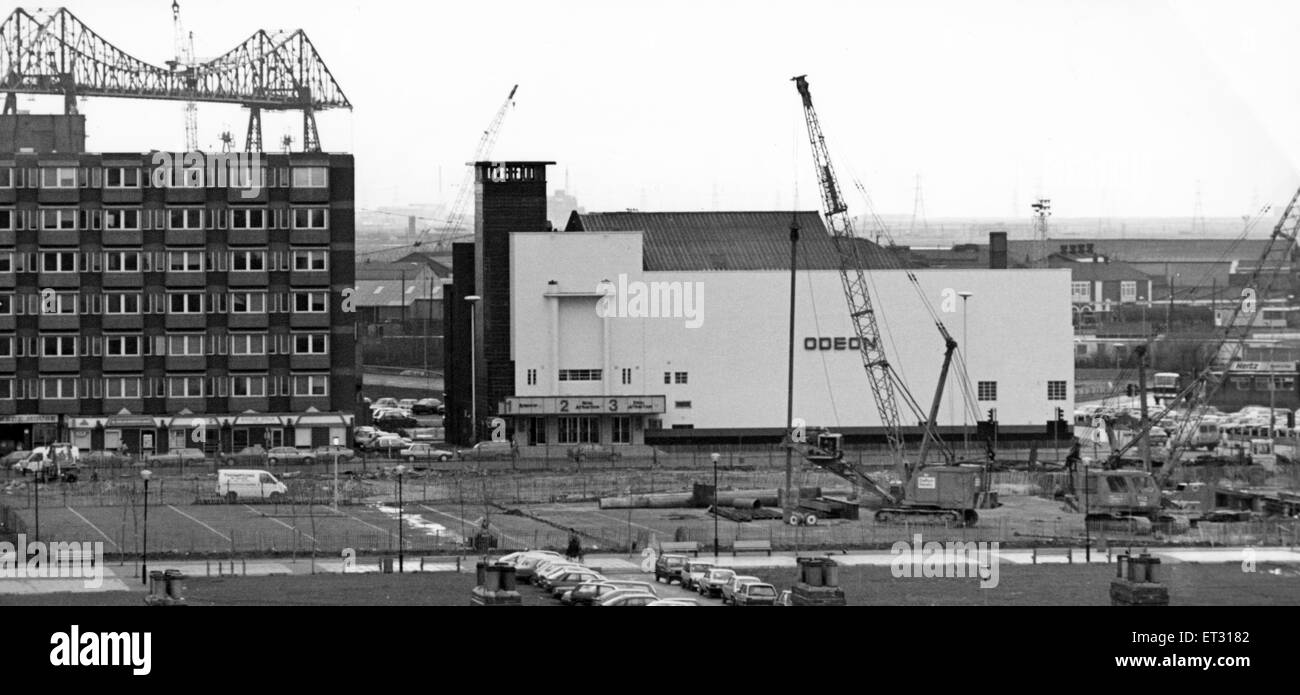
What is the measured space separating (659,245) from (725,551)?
84.7 ft

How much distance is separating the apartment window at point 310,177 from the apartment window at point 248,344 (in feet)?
12.2

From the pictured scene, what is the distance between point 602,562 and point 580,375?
79.5 ft

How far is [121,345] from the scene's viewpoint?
149 ft

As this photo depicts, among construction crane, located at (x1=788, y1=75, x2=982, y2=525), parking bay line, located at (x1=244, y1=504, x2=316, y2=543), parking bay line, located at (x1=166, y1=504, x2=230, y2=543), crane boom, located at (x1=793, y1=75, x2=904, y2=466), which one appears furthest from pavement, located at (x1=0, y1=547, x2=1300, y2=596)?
crane boom, located at (x1=793, y1=75, x2=904, y2=466)

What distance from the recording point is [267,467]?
133 feet

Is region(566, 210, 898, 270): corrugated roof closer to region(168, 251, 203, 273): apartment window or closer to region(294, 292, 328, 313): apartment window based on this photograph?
region(294, 292, 328, 313): apartment window

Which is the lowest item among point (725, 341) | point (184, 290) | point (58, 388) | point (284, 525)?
point (284, 525)

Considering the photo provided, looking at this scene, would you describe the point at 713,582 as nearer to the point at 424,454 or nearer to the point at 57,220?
the point at 424,454

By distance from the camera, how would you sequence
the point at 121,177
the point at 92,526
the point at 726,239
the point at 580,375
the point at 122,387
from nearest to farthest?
the point at 92,526 < the point at 121,177 < the point at 122,387 < the point at 580,375 < the point at 726,239

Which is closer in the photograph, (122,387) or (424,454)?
(424,454)

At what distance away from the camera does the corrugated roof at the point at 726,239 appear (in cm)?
4978

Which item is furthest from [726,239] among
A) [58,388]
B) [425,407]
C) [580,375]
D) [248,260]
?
[58,388]
